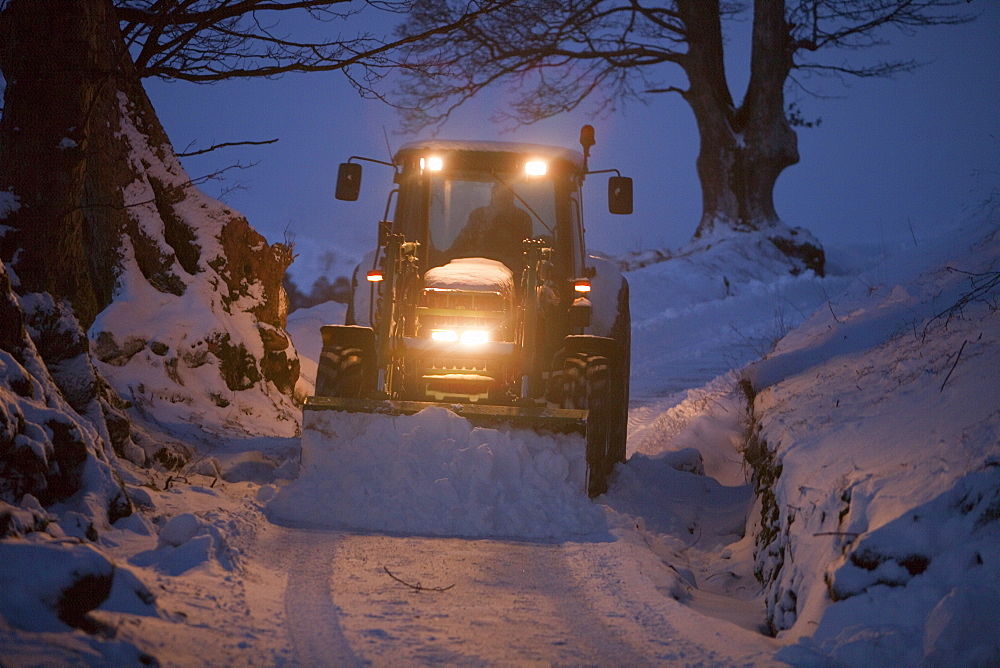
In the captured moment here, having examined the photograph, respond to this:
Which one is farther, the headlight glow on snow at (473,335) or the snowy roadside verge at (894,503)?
the headlight glow on snow at (473,335)

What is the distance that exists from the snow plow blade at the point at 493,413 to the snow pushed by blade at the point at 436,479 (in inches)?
2.1

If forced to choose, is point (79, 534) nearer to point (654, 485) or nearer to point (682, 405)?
point (654, 485)

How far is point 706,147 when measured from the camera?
80.4 ft

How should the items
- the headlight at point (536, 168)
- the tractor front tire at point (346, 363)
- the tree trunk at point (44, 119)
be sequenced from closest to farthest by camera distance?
the tree trunk at point (44, 119)
the tractor front tire at point (346, 363)
the headlight at point (536, 168)

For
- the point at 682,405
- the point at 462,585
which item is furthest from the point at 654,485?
the point at 682,405

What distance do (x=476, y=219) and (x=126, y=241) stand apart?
12.9ft

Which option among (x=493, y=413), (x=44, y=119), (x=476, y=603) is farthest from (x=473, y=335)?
(x=44, y=119)

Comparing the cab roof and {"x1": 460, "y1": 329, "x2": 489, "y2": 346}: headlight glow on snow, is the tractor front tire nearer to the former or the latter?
{"x1": 460, "y1": 329, "x2": 489, "y2": 346}: headlight glow on snow

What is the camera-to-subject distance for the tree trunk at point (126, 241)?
6.45 meters

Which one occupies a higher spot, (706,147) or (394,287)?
(706,147)

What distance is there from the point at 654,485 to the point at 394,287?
2.76 meters

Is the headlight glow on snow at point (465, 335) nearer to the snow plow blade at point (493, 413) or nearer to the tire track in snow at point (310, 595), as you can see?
the snow plow blade at point (493, 413)

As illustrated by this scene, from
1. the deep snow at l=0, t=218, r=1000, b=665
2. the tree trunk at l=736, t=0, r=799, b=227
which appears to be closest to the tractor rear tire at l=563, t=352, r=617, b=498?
the deep snow at l=0, t=218, r=1000, b=665

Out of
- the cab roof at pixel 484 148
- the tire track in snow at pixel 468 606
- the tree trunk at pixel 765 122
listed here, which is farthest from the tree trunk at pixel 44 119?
the tree trunk at pixel 765 122
